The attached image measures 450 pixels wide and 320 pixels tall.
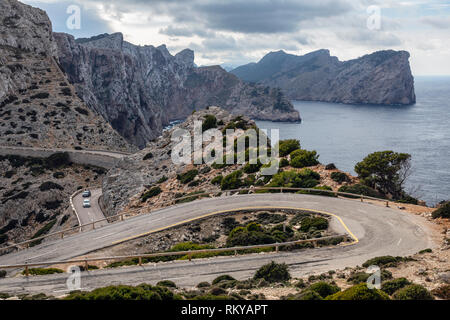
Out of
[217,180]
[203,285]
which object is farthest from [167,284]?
[217,180]

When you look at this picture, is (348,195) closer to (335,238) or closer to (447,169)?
(335,238)

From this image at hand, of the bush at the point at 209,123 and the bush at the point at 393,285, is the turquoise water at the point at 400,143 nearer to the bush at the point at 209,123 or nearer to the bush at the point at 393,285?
the bush at the point at 209,123

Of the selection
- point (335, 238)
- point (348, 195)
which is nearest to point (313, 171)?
point (348, 195)

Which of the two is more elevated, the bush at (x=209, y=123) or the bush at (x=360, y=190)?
the bush at (x=209, y=123)

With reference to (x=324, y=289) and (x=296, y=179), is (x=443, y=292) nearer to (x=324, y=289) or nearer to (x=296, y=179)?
(x=324, y=289)

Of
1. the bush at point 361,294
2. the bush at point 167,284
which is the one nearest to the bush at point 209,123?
the bush at point 167,284

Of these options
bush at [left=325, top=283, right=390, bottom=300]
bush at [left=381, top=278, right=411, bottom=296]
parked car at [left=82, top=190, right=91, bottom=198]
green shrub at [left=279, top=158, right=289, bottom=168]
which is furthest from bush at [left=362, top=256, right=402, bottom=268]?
parked car at [left=82, top=190, right=91, bottom=198]
